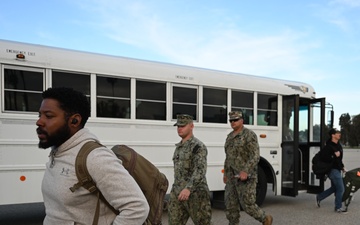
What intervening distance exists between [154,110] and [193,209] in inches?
94.8

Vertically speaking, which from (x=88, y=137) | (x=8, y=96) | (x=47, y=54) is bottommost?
(x=88, y=137)

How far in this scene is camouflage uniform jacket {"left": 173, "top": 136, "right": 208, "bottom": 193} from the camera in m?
4.23

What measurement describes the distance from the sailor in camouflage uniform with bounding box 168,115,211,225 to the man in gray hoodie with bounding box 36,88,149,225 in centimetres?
270

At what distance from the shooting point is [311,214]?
23.9 ft

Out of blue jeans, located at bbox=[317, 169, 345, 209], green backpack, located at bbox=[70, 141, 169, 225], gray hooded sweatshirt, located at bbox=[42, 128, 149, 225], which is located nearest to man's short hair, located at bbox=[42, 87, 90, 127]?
gray hooded sweatshirt, located at bbox=[42, 128, 149, 225]

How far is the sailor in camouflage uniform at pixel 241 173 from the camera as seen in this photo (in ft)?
16.7

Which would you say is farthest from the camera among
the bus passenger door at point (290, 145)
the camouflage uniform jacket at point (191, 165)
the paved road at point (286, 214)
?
the bus passenger door at point (290, 145)

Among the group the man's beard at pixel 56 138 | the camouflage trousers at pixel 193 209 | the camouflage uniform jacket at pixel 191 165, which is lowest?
the camouflage trousers at pixel 193 209

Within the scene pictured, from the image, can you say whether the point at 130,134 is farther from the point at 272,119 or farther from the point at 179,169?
the point at 272,119

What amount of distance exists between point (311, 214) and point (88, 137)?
652 centimetres

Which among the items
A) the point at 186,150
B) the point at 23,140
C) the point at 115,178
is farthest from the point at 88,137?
the point at 23,140

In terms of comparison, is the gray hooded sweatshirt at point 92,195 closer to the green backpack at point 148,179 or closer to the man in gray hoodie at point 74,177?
the man in gray hoodie at point 74,177

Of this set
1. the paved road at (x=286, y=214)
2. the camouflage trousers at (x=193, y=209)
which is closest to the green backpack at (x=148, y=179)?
the camouflage trousers at (x=193, y=209)

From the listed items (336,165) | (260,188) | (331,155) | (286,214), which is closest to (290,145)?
(331,155)
